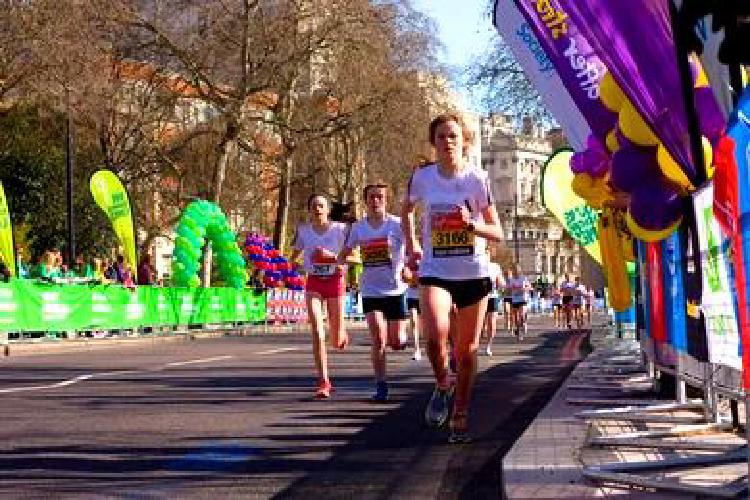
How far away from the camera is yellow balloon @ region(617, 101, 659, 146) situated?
9.32 metres

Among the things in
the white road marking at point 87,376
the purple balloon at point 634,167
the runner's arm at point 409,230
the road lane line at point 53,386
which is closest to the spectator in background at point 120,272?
the white road marking at point 87,376

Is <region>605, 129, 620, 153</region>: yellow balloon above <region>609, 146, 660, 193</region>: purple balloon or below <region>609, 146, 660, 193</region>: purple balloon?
above

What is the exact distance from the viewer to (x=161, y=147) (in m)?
57.0

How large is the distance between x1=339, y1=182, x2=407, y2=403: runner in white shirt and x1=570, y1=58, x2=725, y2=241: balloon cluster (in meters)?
3.10

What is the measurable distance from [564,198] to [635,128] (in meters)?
9.87

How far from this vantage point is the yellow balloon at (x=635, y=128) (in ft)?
30.6

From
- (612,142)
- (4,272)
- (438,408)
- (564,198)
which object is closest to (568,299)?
(4,272)

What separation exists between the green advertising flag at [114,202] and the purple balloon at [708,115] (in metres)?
27.1

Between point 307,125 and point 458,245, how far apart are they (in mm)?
49720

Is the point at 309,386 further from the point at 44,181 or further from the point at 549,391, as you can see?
the point at 44,181

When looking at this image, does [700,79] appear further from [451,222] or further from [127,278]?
[127,278]

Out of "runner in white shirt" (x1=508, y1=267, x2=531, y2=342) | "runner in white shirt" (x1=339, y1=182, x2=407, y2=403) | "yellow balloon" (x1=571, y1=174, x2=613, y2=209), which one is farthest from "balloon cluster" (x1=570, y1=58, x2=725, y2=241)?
"runner in white shirt" (x1=508, y1=267, x2=531, y2=342)

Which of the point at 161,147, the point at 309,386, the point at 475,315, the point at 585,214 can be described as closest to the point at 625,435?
the point at 475,315

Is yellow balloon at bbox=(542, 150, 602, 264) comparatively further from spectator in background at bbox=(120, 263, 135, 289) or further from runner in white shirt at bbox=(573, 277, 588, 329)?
runner in white shirt at bbox=(573, 277, 588, 329)
